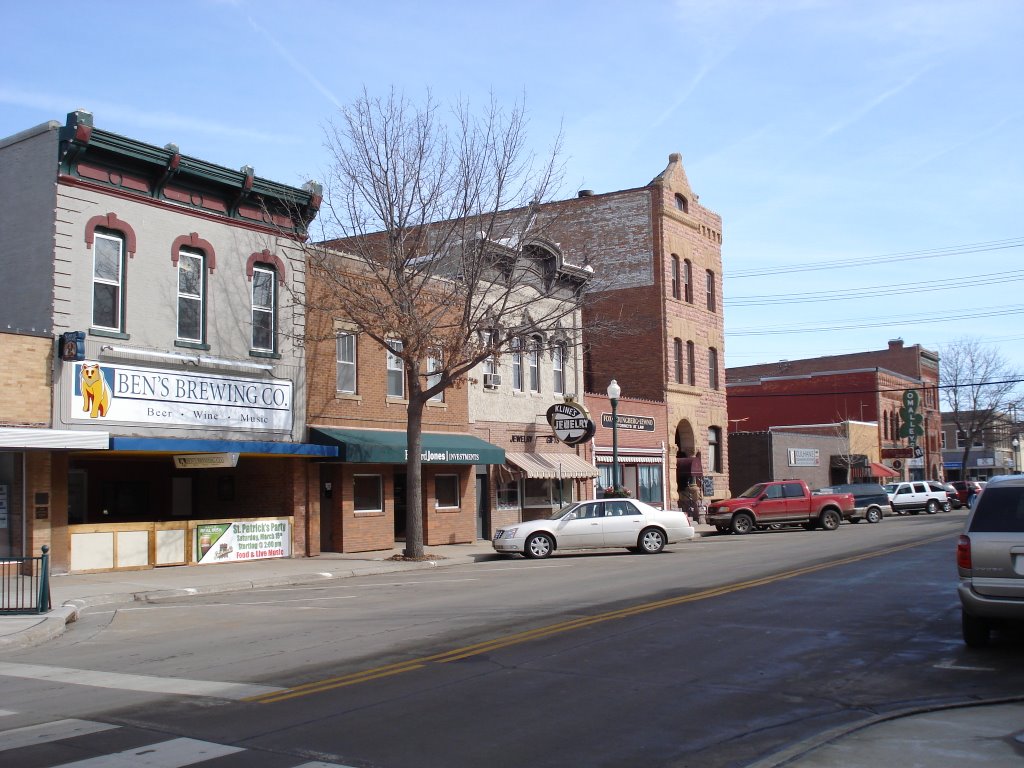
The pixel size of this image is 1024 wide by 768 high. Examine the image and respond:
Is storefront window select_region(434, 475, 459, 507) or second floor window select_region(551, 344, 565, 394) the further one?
second floor window select_region(551, 344, 565, 394)

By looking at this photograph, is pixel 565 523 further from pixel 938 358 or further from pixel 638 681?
pixel 938 358

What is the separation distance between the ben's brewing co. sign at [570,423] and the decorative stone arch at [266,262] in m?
10.8

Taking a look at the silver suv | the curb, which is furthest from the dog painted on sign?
the curb

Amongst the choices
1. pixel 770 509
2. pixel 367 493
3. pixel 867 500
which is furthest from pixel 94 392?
pixel 867 500

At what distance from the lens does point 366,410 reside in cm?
2612

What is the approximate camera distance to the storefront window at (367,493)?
25.9 metres

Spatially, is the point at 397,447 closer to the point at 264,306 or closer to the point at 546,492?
the point at 264,306

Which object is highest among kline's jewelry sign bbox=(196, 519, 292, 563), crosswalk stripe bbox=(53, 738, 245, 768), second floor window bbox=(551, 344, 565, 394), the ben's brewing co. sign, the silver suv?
second floor window bbox=(551, 344, 565, 394)

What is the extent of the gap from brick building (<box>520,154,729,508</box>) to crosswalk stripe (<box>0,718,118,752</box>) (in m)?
32.8

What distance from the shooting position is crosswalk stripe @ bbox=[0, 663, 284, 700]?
344 inches

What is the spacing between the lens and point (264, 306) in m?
23.7

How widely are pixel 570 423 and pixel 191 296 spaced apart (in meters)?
13.5

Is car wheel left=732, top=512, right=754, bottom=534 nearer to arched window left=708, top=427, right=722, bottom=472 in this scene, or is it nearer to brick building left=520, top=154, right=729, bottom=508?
brick building left=520, top=154, right=729, bottom=508

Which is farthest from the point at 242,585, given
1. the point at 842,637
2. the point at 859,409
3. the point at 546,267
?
the point at 859,409
